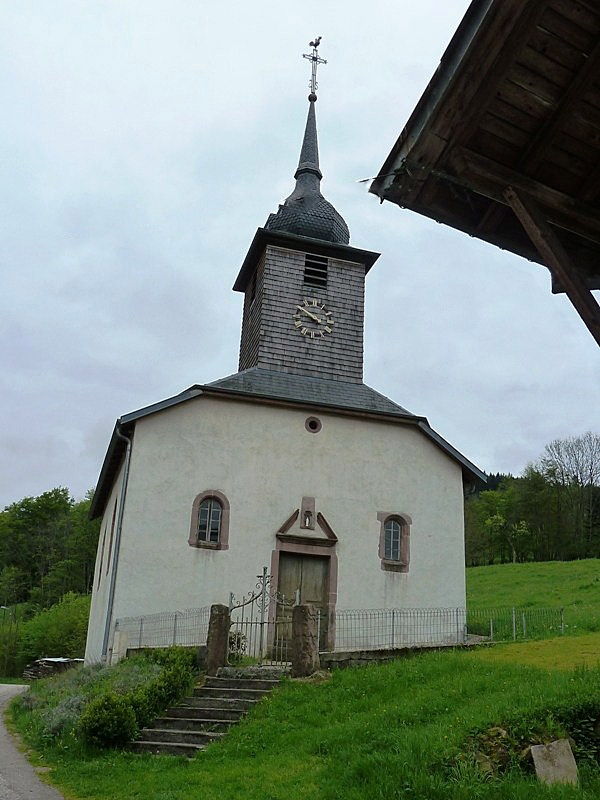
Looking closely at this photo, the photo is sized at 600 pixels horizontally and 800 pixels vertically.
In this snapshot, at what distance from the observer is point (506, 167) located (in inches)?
225

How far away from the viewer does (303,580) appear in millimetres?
18219

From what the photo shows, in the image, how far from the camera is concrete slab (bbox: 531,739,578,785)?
22.7 ft

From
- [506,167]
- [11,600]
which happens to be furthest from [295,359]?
[11,600]

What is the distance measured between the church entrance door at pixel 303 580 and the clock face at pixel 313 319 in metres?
6.27

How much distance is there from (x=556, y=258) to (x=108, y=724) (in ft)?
27.4

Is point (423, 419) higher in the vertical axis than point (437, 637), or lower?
higher

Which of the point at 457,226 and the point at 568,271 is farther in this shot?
the point at 457,226

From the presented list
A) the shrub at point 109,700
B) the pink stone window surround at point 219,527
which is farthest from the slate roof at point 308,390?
the shrub at point 109,700

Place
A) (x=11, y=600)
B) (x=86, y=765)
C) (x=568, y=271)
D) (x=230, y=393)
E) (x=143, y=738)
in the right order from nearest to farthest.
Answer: (x=568, y=271), (x=86, y=765), (x=143, y=738), (x=230, y=393), (x=11, y=600)

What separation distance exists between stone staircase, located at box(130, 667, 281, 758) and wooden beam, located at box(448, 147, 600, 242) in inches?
312

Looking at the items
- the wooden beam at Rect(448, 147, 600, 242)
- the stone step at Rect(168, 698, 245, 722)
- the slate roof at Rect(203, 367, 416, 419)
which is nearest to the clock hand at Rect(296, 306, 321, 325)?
the slate roof at Rect(203, 367, 416, 419)

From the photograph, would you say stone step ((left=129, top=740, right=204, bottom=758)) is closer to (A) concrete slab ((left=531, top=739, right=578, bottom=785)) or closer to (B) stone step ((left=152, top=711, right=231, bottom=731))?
(B) stone step ((left=152, top=711, right=231, bottom=731))

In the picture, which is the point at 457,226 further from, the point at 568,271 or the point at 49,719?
the point at 49,719

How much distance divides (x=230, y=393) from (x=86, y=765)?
999 cm
